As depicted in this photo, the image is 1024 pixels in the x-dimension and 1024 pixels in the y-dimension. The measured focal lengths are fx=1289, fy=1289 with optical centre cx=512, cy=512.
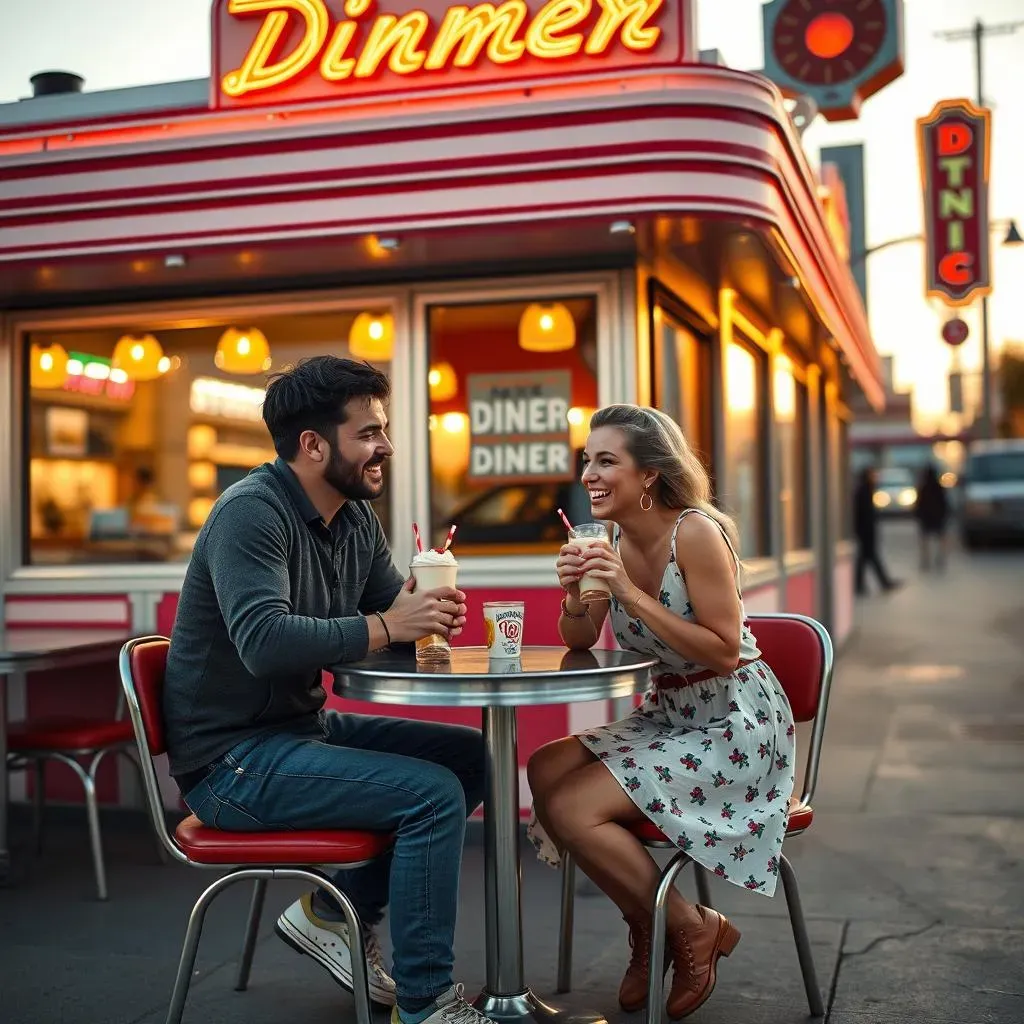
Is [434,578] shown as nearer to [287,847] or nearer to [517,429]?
[287,847]

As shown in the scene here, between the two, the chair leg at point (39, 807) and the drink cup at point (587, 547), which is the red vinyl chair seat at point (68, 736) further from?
the drink cup at point (587, 547)

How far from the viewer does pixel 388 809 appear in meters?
2.86

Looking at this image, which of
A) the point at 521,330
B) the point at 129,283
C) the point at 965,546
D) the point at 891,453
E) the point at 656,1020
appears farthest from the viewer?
the point at 891,453

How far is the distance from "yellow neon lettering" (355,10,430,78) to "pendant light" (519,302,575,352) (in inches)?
42.4

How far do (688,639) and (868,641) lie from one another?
1033cm

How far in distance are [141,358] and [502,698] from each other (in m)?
3.96

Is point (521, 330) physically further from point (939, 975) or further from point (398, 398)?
point (939, 975)

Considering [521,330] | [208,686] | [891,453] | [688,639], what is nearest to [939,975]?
[688,639]

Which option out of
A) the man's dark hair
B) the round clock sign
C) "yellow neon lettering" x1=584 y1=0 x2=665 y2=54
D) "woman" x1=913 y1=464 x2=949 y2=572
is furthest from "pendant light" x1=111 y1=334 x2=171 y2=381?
"woman" x1=913 y1=464 x2=949 y2=572

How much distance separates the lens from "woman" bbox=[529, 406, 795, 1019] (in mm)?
3068

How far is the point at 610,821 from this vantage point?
3.09 metres

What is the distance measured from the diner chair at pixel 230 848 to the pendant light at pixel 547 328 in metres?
2.72

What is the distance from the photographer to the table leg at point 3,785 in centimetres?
466

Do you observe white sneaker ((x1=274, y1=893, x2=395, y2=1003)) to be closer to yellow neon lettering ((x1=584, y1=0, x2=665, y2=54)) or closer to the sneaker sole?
the sneaker sole
